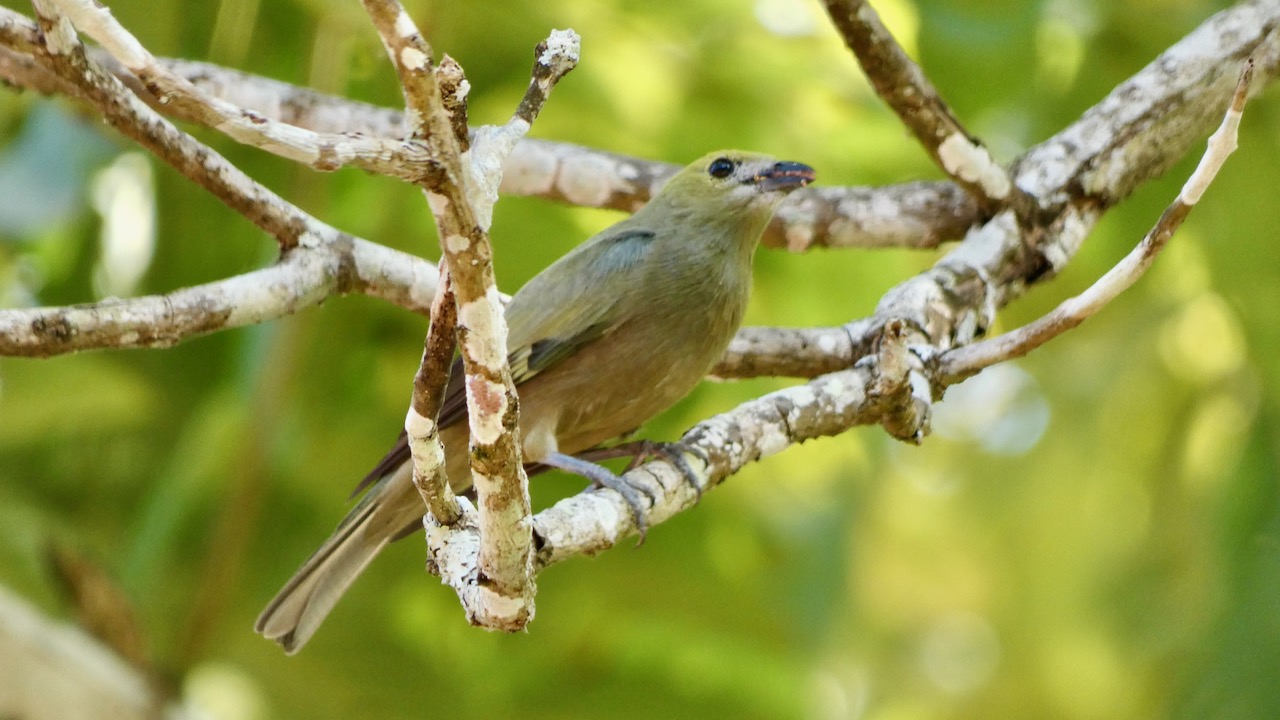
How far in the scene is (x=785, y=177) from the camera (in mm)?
3906

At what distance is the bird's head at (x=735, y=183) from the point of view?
154 inches

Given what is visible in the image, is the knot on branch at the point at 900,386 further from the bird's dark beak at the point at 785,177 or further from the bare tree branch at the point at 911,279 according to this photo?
the bird's dark beak at the point at 785,177

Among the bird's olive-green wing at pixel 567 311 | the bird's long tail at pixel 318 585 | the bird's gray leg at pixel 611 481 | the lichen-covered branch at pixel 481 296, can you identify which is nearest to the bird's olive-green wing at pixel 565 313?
the bird's olive-green wing at pixel 567 311

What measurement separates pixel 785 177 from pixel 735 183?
0.70 ft

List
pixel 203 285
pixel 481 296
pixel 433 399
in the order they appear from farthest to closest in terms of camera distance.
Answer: pixel 203 285 → pixel 433 399 → pixel 481 296

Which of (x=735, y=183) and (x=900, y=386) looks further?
(x=735, y=183)

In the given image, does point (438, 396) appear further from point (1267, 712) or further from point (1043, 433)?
point (1043, 433)

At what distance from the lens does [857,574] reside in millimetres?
6172

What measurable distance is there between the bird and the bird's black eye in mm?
219

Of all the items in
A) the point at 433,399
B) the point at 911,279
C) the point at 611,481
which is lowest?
the point at 433,399

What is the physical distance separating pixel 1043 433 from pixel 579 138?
2.51 metres

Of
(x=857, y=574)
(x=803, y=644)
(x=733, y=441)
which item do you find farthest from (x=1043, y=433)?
(x=733, y=441)

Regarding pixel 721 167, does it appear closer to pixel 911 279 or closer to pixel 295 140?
pixel 911 279

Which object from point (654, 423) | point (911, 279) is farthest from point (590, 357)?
point (654, 423)
